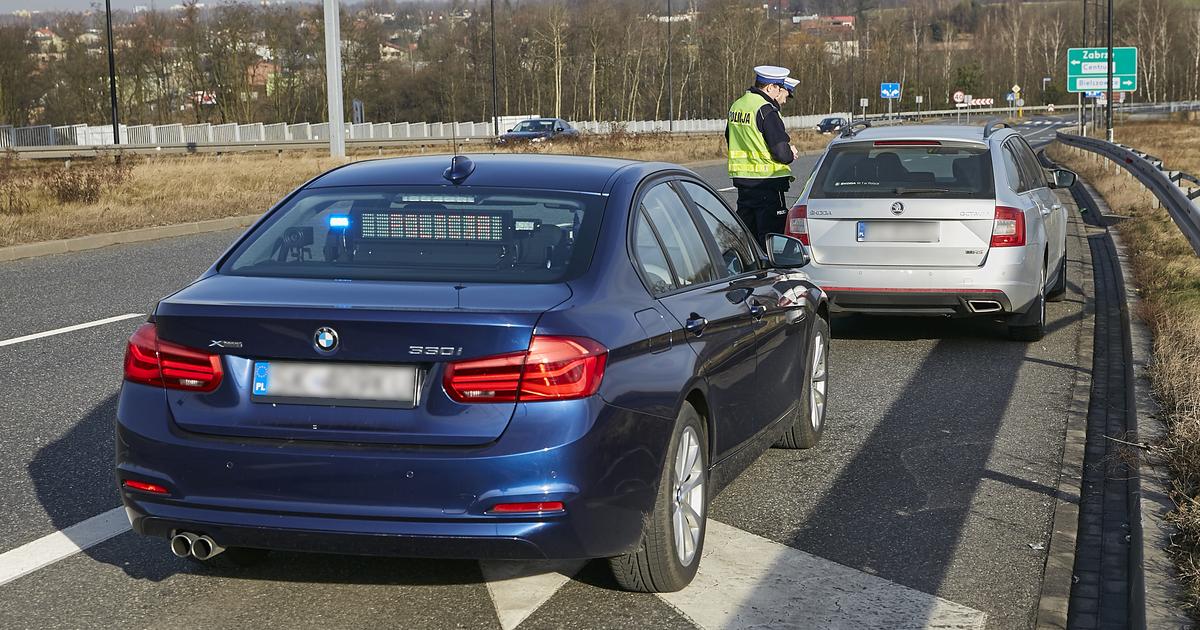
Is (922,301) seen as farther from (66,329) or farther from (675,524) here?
(66,329)

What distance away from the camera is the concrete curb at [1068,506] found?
15.4ft

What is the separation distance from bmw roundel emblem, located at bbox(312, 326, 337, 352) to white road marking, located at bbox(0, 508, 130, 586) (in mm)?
1575

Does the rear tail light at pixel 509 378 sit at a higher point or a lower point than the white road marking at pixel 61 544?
higher

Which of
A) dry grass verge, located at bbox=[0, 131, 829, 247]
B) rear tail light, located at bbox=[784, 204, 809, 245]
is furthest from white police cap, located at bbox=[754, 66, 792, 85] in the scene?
dry grass verge, located at bbox=[0, 131, 829, 247]

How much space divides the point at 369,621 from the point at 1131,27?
15600 cm

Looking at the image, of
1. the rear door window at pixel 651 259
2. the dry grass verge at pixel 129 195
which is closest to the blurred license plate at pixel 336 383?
the rear door window at pixel 651 259

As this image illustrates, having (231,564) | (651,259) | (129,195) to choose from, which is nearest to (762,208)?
(651,259)

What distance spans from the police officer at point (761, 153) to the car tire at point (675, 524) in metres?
6.77

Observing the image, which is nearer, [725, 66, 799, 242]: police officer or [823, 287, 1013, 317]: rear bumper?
[823, 287, 1013, 317]: rear bumper

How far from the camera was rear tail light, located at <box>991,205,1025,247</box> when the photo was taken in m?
9.74

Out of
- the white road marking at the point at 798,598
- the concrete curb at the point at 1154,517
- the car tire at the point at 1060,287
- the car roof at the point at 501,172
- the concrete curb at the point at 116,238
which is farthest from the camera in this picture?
the concrete curb at the point at 116,238

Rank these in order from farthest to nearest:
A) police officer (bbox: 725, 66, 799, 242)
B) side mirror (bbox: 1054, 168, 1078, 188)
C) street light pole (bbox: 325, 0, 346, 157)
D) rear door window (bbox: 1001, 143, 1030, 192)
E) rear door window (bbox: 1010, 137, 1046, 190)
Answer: street light pole (bbox: 325, 0, 346, 157)
police officer (bbox: 725, 66, 799, 242)
side mirror (bbox: 1054, 168, 1078, 188)
rear door window (bbox: 1010, 137, 1046, 190)
rear door window (bbox: 1001, 143, 1030, 192)

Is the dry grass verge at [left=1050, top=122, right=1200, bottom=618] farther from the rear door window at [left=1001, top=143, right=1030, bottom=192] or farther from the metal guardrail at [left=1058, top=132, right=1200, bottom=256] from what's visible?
the rear door window at [left=1001, top=143, right=1030, bottom=192]

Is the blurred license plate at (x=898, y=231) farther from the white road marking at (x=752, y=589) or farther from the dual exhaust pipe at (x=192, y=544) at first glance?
the dual exhaust pipe at (x=192, y=544)
